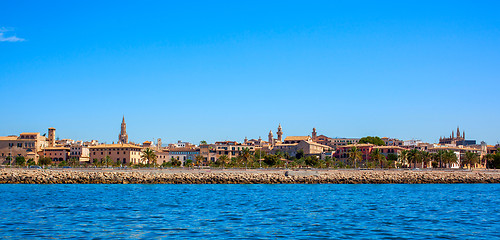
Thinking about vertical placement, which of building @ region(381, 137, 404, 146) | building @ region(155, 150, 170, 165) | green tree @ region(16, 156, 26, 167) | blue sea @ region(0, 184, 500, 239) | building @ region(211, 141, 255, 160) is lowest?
blue sea @ region(0, 184, 500, 239)

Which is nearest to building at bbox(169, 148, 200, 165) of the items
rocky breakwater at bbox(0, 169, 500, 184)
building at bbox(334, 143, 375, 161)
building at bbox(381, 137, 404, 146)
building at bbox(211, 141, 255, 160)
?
building at bbox(211, 141, 255, 160)

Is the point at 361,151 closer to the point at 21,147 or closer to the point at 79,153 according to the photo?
the point at 79,153

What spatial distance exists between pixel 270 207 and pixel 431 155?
110 metres

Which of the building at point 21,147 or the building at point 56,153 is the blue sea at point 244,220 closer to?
the building at point 21,147

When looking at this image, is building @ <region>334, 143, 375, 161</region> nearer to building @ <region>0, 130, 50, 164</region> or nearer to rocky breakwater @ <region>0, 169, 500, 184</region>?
rocky breakwater @ <region>0, 169, 500, 184</region>

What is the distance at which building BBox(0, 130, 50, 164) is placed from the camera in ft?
488

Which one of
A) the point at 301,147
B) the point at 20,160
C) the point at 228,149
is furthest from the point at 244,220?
the point at 301,147

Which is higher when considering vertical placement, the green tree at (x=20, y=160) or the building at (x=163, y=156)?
the building at (x=163, y=156)

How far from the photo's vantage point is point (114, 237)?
76.9 feet

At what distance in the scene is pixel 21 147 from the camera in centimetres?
15050

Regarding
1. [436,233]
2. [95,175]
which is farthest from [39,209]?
[95,175]

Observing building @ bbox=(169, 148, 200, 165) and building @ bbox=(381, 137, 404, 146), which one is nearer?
building @ bbox=(169, 148, 200, 165)

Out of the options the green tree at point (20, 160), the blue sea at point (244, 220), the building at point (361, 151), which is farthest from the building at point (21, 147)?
the blue sea at point (244, 220)

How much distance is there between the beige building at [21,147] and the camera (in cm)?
14875
